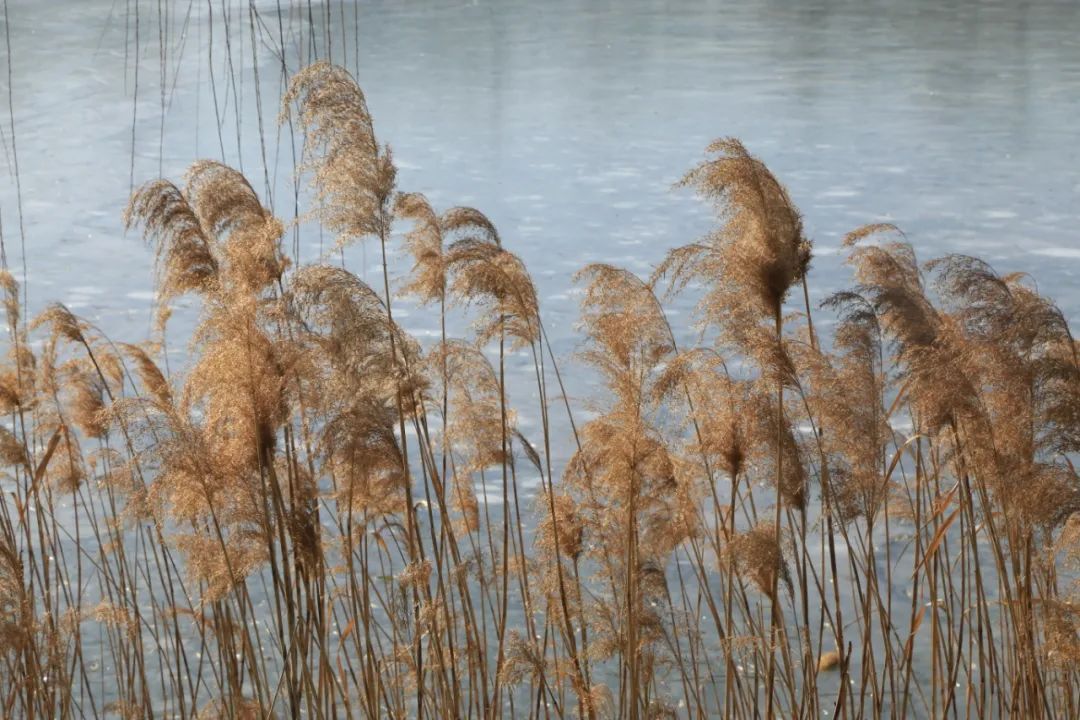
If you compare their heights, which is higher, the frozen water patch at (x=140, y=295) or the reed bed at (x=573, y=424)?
the frozen water patch at (x=140, y=295)

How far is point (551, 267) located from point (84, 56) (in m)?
6.44

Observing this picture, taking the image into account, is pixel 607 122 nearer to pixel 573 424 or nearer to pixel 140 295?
pixel 140 295

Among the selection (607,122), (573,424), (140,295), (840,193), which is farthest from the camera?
(607,122)

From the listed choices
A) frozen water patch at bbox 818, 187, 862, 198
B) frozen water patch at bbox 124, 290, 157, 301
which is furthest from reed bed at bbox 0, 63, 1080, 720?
frozen water patch at bbox 818, 187, 862, 198

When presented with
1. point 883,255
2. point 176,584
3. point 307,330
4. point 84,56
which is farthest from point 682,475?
point 84,56

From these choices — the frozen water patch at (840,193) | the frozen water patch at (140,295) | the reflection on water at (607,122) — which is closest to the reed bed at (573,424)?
the reflection on water at (607,122)

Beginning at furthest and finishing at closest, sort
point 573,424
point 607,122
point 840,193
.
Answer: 1. point 607,122
2. point 840,193
3. point 573,424

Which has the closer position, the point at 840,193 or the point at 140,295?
the point at 140,295

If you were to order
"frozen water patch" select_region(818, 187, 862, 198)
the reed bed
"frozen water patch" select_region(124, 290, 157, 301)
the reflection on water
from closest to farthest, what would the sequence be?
the reed bed < "frozen water patch" select_region(124, 290, 157, 301) < the reflection on water < "frozen water patch" select_region(818, 187, 862, 198)

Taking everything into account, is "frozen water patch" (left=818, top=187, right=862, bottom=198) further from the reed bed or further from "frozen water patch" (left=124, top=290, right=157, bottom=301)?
the reed bed

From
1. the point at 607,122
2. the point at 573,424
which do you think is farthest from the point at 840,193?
the point at 573,424

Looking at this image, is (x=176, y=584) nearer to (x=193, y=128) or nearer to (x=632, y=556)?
(x=632, y=556)

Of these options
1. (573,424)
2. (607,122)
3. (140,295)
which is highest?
(607,122)

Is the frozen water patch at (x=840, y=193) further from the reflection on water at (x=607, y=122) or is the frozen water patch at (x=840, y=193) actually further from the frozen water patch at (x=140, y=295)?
Result: the frozen water patch at (x=140, y=295)
